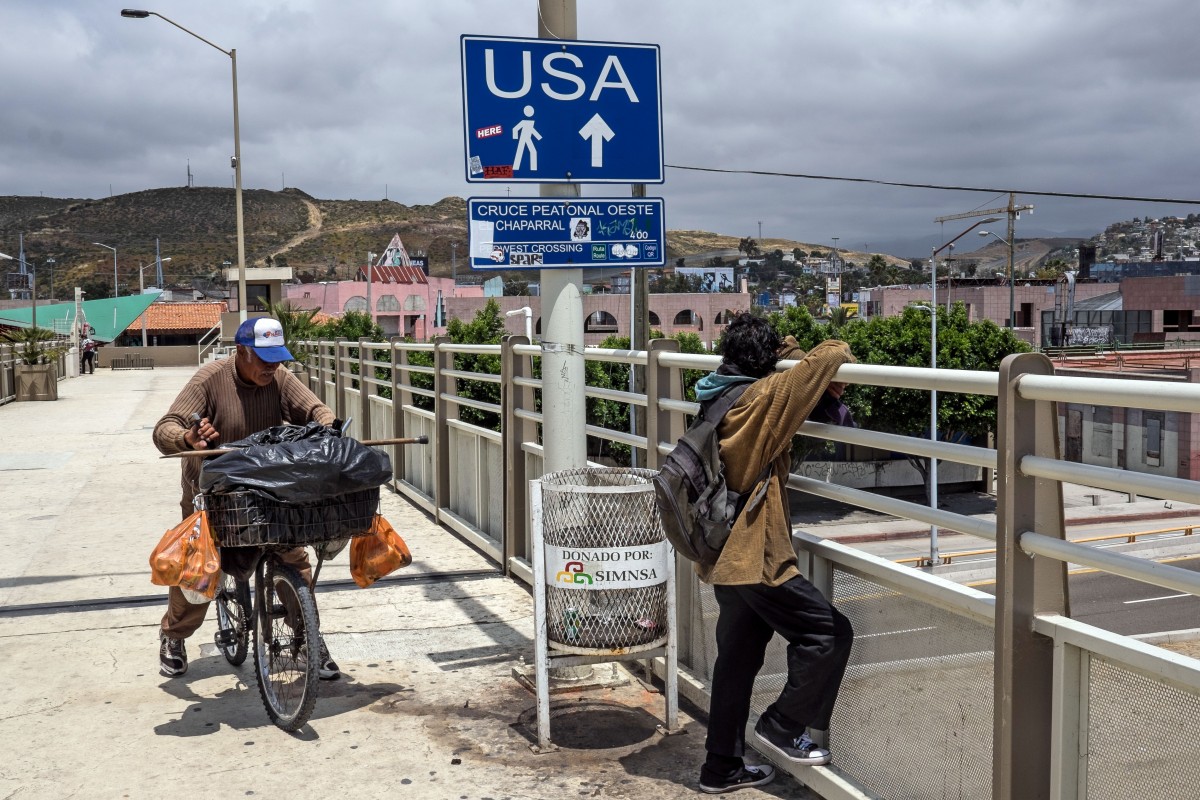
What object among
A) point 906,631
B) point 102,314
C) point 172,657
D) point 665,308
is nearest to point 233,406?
point 172,657

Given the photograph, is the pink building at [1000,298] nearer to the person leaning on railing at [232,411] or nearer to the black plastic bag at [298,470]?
the person leaning on railing at [232,411]

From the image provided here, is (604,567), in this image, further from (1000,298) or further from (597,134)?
(1000,298)

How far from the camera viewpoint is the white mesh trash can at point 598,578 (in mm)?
4859

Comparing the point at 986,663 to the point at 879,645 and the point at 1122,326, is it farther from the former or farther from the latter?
the point at 1122,326

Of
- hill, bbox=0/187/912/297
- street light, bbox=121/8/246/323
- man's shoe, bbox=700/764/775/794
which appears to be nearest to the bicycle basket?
man's shoe, bbox=700/764/775/794

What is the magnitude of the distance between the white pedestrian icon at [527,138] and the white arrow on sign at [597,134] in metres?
0.26

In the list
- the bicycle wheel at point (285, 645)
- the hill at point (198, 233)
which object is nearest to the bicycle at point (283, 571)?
the bicycle wheel at point (285, 645)

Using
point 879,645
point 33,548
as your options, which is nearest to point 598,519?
point 879,645

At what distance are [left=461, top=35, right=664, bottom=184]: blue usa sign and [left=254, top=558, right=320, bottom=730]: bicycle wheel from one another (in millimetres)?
2060

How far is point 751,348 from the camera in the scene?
166 inches

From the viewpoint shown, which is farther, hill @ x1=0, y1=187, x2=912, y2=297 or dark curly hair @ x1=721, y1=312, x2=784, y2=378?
hill @ x1=0, y1=187, x2=912, y2=297

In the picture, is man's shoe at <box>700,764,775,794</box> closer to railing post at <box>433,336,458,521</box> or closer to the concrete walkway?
the concrete walkway

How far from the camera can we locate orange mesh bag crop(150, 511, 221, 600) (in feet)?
16.5

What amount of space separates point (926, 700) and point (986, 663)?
40 centimetres
